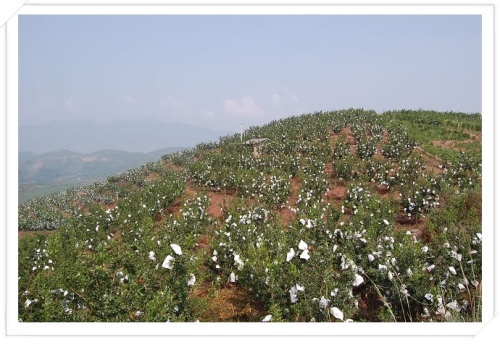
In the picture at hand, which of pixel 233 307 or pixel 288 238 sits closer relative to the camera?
pixel 233 307

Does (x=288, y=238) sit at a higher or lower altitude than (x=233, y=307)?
higher

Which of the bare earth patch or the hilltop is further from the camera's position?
the bare earth patch

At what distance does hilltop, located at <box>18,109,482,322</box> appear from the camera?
2.72 meters

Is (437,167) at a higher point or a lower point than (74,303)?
higher

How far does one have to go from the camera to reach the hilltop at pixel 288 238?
2721mm

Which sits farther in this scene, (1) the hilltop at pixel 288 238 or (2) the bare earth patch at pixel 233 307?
(2) the bare earth patch at pixel 233 307

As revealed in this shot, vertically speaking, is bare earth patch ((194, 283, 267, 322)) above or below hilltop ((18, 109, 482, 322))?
Answer: below

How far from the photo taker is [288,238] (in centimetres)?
443
